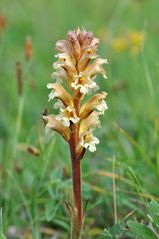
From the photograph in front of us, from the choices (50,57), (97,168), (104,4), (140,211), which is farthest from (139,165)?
(104,4)

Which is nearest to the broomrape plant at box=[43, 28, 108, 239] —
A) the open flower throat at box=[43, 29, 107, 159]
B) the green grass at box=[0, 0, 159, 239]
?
the open flower throat at box=[43, 29, 107, 159]

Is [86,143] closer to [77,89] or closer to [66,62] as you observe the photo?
[77,89]

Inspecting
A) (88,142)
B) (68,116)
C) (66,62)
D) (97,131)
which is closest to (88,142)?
(88,142)

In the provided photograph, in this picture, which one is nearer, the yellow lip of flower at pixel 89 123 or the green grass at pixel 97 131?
the yellow lip of flower at pixel 89 123

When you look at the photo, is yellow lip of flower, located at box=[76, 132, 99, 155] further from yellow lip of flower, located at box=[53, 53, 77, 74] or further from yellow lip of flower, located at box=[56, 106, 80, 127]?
yellow lip of flower, located at box=[53, 53, 77, 74]

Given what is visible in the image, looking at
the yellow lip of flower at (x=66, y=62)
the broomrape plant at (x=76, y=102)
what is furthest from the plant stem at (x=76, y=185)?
the yellow lip of flower at (x=66, y=62)

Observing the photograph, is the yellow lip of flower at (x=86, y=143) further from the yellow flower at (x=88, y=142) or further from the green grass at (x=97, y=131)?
the green grass at (x=97, y=131)
